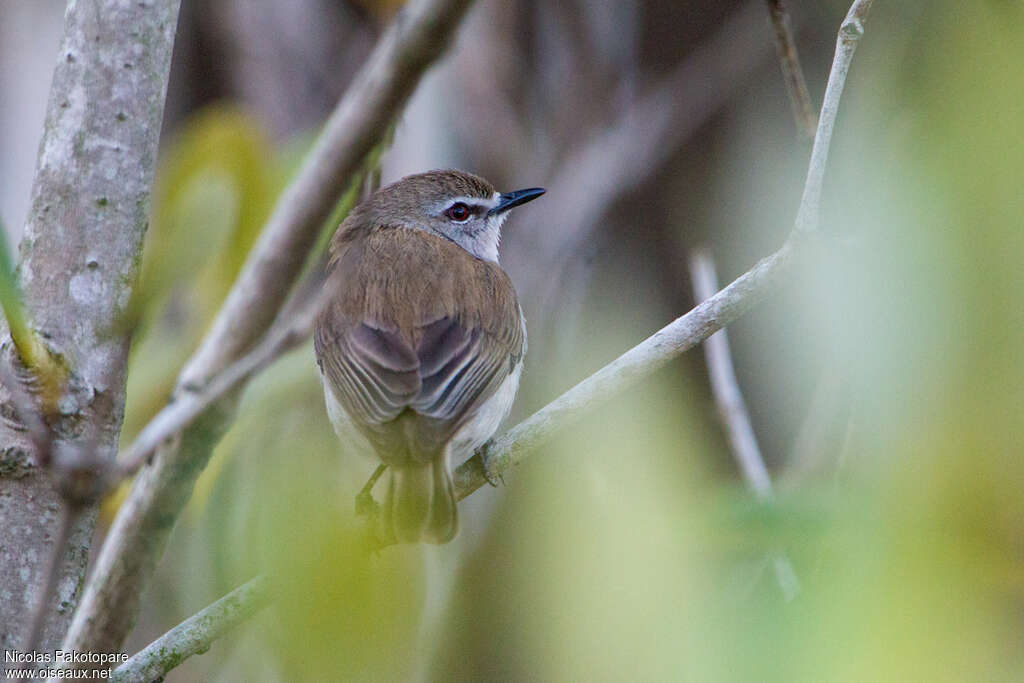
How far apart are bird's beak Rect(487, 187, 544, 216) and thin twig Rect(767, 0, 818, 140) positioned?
178cm

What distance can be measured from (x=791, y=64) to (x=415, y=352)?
1.55 meters

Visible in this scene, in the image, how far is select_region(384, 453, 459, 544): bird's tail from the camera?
2980mm

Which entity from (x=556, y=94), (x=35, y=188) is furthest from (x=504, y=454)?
(x=556, y=94)

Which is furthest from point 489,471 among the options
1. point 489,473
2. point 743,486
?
point 743,486

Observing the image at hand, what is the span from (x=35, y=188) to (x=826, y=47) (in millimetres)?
4857

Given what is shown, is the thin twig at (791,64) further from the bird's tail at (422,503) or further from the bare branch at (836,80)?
the bird's tail at (422,503)

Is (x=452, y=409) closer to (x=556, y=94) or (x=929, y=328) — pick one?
(x=929, y=328)

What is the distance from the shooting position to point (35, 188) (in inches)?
94.7

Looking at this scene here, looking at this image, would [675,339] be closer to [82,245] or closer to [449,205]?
[82,245]

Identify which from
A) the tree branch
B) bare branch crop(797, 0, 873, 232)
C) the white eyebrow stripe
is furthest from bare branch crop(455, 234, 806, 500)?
the white eyebrow stripe

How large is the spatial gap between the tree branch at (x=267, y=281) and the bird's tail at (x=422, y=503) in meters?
0.81

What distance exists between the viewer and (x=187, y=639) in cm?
221

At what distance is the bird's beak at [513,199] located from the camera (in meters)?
4.66

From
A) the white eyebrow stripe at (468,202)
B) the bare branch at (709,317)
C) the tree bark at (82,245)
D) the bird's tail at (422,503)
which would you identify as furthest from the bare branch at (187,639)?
the white eyebrow stripe at (468,202)
